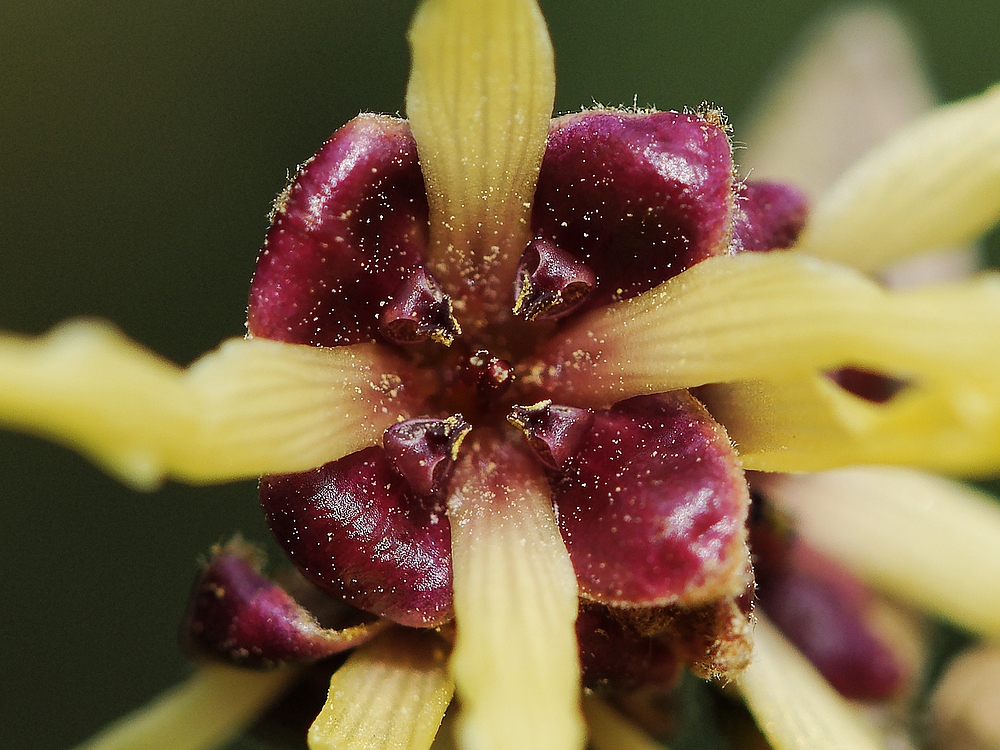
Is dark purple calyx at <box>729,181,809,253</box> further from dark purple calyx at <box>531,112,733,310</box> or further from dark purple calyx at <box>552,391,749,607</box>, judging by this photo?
dark purple calyx at <box>552,391,749,607</box>

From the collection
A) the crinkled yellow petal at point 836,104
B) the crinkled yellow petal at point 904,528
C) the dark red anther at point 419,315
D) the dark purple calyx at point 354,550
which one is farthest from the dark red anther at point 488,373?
the crinkled yellow petal at point 836,104

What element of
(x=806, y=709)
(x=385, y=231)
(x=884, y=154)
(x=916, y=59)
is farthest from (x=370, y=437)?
(x=916, y=59)

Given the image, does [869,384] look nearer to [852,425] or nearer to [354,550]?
[852,425]

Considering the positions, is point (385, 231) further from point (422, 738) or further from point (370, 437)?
point (422, 738)

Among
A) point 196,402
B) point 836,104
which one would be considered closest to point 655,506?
point 196,402

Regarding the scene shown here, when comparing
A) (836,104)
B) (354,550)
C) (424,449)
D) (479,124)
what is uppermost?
(836,104)

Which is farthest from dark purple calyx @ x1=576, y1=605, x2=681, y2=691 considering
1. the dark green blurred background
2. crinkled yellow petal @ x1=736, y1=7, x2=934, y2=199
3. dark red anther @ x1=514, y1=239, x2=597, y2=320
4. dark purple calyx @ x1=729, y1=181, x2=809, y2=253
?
the dark green blurred background
